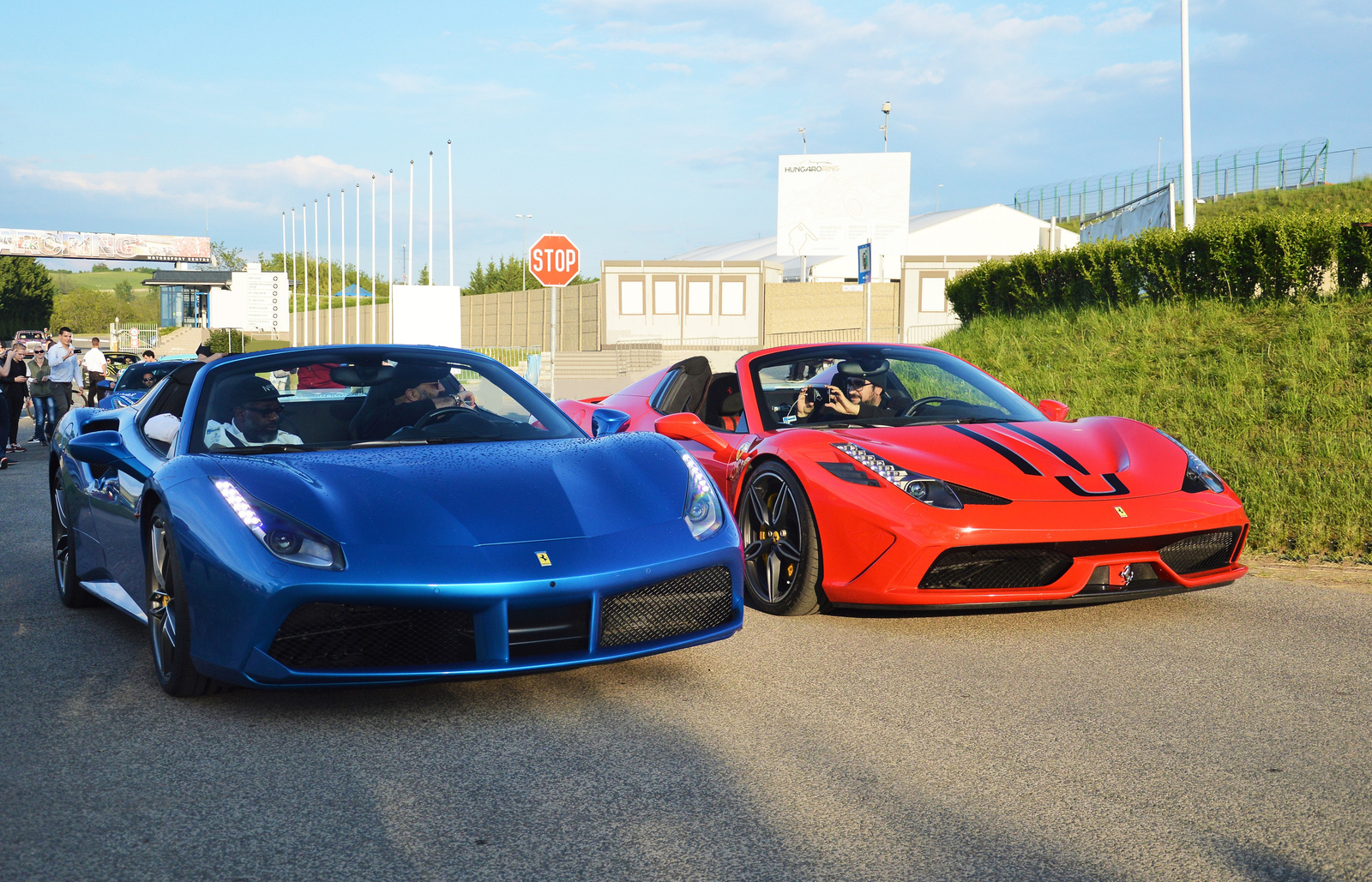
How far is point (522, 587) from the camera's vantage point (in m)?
3.58

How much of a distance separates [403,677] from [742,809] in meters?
1.16

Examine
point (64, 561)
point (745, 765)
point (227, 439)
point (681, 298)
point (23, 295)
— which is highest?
point (23, 295)

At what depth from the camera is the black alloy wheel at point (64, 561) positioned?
222 inches

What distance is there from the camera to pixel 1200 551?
5051 millimetres

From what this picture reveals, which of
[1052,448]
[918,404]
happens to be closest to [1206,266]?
[918,404]

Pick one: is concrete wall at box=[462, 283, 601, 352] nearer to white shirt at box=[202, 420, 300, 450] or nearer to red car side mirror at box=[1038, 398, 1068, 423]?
red car side mirror at box=[1038, 398, 1068, 423]

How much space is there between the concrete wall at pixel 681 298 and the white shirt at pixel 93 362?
26704mm

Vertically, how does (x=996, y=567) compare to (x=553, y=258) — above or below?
below

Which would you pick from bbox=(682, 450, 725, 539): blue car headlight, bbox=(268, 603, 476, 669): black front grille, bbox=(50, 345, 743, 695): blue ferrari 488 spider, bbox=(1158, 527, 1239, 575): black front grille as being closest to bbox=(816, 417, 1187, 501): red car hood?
bbox=(1158, 527, 1239, 575): black front grille

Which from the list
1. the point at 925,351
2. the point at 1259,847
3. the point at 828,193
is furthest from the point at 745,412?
the point at 828,193

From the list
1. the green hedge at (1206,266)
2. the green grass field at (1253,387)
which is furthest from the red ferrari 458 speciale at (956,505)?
the green hedge at (1206,266)

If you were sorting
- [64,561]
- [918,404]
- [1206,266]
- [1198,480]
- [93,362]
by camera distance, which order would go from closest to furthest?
[1198,480], [64,561], [918,404], [1206,266], [93,362]

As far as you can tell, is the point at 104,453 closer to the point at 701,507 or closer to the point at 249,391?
the point at 249,391

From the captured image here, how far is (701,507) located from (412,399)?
1.43 metres
